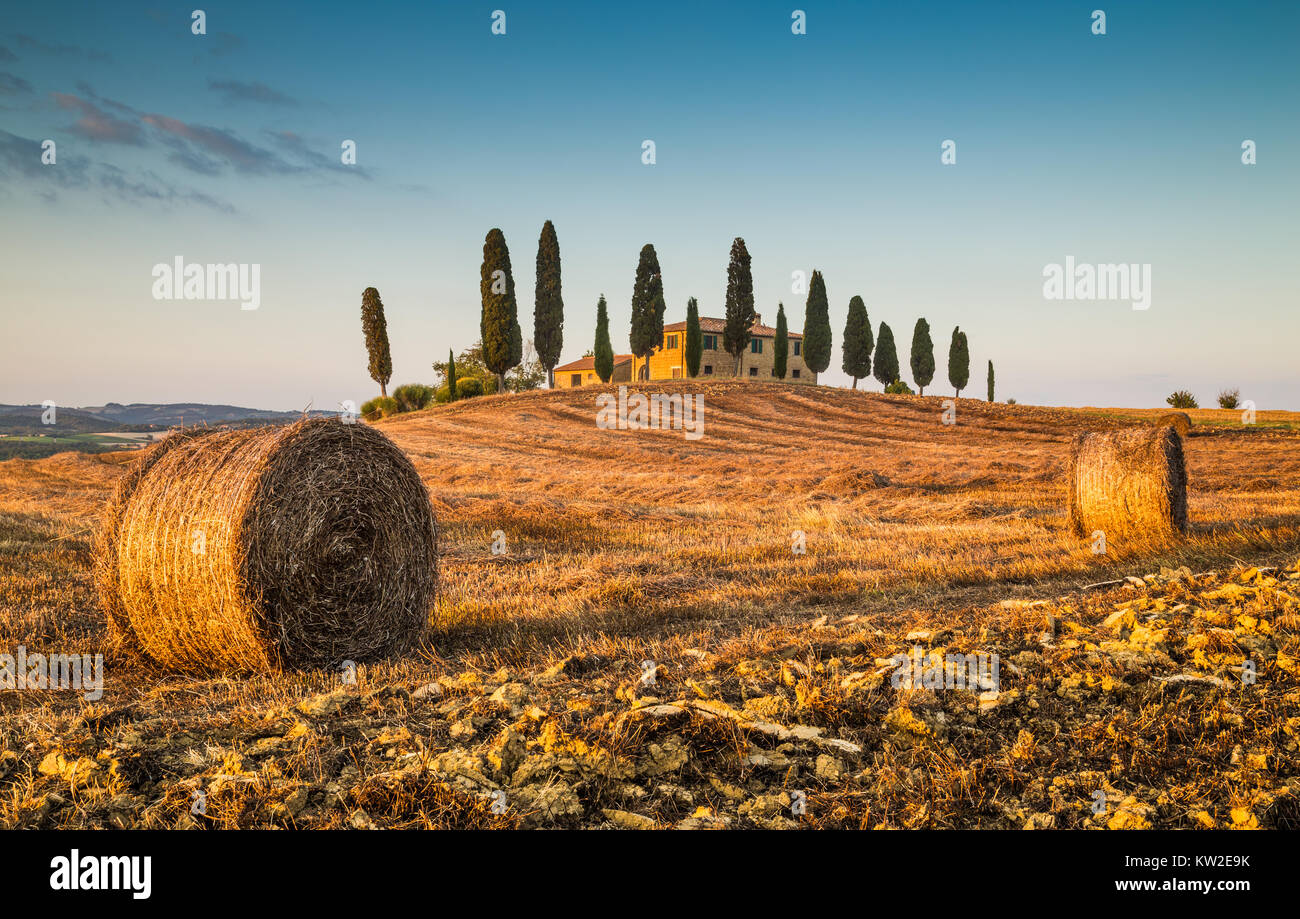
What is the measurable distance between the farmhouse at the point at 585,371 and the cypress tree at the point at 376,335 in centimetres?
2019

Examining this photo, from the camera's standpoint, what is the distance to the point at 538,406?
45188 millimetres

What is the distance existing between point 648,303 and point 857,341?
17990 millimetres

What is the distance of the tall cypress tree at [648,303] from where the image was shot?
185 feet

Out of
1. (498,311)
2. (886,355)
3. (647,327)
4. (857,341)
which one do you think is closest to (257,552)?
(498,311)

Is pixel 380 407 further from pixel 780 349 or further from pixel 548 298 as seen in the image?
pixel 780 349

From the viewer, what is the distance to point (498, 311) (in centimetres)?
5062

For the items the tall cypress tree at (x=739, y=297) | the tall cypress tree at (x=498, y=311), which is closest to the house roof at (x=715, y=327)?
the tall cypress tree at (x=739, y=297)

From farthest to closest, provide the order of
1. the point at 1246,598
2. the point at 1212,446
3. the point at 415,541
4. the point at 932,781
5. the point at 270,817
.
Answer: the point at 1212,446 → the point at 415,541 → the point at 1246,598 → the point at 932,781 → the point at 270,817

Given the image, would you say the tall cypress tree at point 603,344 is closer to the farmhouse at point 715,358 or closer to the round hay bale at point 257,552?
the farmhouse at point 715,358

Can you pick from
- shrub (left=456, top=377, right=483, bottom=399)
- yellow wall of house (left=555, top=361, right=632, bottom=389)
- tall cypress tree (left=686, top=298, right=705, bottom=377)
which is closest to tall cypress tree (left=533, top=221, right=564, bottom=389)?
shrub (left=456, top=377, right=483, bottom=399)

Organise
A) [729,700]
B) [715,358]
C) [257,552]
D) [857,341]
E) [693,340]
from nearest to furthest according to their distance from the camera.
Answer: [729,700]
[257,552]
[693,340]
[857,341]
[715,358]

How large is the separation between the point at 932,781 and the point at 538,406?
4232cm
